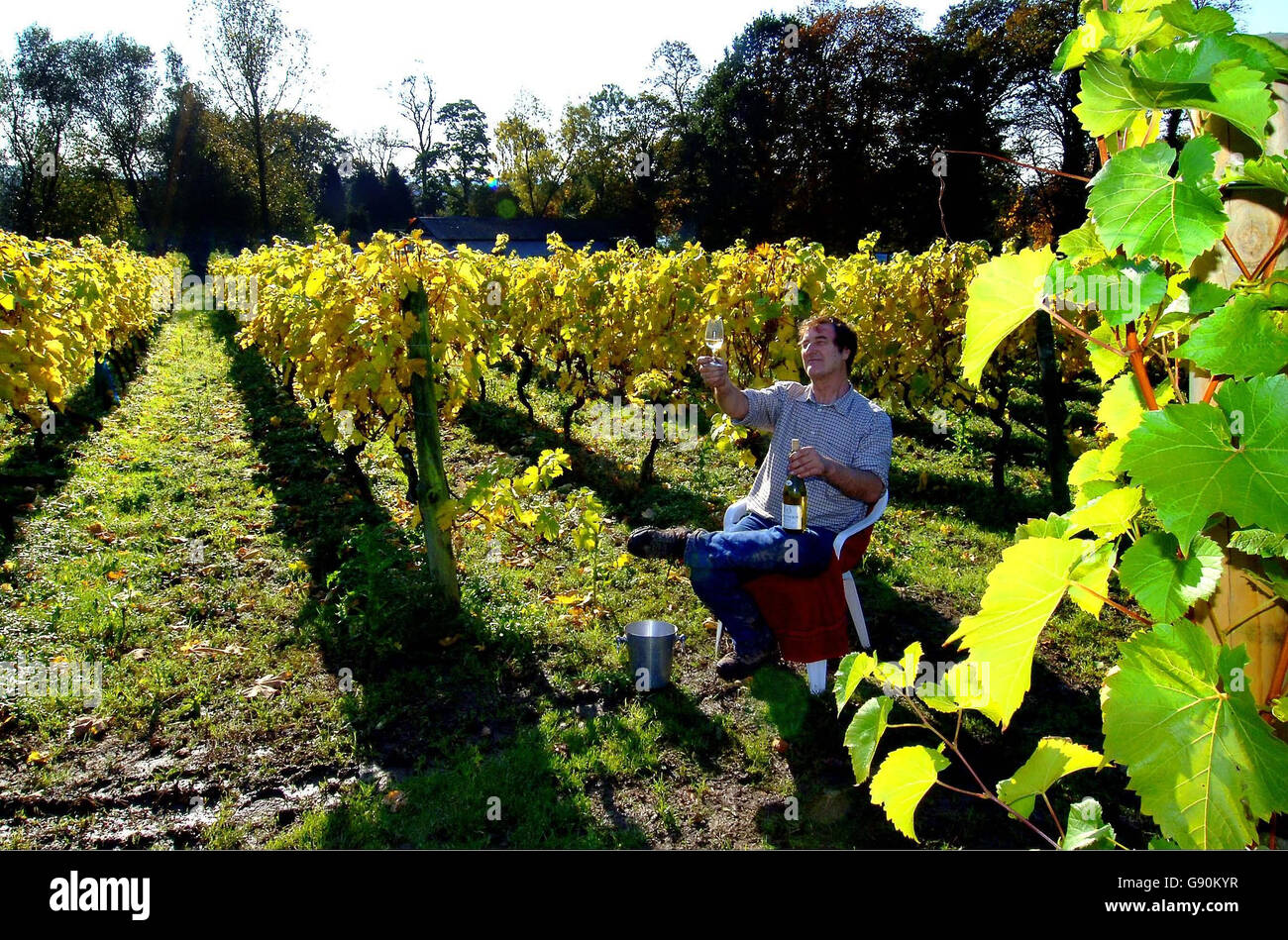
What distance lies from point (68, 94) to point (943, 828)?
5148cm

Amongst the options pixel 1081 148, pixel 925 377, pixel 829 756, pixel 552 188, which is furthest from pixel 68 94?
pixel 829 756

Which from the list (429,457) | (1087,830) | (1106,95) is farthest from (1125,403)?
(429,457)

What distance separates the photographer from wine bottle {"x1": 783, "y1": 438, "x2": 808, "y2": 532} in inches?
142

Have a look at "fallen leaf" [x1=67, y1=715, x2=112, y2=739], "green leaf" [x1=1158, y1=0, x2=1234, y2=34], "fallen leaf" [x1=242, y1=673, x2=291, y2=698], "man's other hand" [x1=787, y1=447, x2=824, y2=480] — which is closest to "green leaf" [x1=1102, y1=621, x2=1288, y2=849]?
"green leaf" [x1=1158, y1=0, x2=1234, y2=34]

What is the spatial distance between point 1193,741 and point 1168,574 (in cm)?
17

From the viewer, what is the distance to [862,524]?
12.3 ft

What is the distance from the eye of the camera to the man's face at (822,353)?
375 cm

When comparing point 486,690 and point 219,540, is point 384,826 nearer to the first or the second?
point 486,690

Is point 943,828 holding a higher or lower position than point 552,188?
lower

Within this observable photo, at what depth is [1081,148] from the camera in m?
23.4

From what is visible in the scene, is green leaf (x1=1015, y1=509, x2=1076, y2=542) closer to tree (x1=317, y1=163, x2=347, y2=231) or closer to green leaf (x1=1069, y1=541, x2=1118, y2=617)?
green leaf (x1=1069, y1=541, x2=1118, y2=617)

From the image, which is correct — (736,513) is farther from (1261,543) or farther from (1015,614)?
(1261,543)

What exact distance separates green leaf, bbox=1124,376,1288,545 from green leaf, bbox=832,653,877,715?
0.37 metres

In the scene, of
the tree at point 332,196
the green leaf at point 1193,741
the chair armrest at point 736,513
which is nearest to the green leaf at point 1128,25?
the green leaf at point 1193,741
